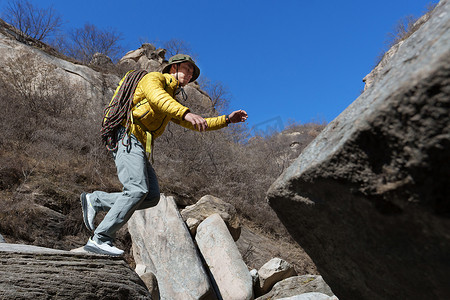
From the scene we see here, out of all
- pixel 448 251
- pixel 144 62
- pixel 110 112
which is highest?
pixel 144 62

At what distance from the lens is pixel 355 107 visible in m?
1.67

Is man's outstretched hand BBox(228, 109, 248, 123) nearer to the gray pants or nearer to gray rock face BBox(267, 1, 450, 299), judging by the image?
the gray pants

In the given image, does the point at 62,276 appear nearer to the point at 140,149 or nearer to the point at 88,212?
the point at 88,212

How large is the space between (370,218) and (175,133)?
37.7ft

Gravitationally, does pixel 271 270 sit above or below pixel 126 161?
below

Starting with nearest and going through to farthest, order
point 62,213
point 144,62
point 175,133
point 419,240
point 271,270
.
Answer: point 419,240, point 271,270, point 62,213, point 175,133, point 144,62

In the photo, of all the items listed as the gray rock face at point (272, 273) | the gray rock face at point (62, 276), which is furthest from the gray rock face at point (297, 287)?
the gray rock face at point (62, 276)

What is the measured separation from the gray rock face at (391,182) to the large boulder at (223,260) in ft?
13.5

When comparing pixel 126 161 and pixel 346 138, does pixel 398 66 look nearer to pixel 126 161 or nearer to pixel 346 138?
pixel 346 138

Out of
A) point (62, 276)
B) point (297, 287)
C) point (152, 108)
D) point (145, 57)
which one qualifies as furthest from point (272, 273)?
point (145, 57)

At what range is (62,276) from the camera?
8.89 ft

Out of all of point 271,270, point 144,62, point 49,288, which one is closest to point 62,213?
point 271,270

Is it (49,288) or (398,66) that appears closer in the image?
(398,66)

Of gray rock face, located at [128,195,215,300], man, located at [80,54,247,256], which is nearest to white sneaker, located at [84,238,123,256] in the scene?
man, located at [80,54,247,256]
